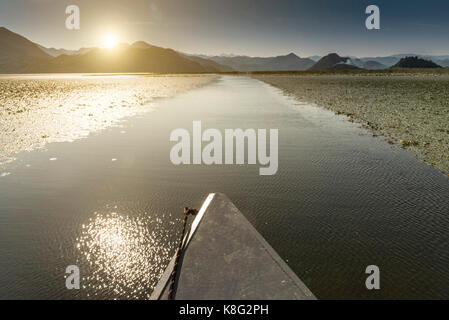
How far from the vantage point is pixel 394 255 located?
16.9 ft

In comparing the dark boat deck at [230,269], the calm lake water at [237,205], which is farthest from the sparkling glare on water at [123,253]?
the dark boat deck at [230,269]

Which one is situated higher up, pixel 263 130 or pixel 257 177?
pixel 263 130

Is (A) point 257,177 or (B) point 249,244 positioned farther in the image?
(A) point 257,177

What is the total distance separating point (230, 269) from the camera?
146 inches

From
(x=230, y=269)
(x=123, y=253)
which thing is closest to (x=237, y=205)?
(x=123, y=253)

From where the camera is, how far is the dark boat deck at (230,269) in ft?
11.2

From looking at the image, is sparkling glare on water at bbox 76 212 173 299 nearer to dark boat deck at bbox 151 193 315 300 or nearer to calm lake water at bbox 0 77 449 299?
calm lake water at bbox 0 77 449 299

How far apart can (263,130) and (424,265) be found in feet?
38.3

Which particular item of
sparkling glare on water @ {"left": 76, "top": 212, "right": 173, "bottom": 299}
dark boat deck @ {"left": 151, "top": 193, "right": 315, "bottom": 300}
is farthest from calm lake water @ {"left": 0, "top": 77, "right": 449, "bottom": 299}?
dark boat deck @ {"left": 151, "top": 193, "right": 315, "bottom": 300}

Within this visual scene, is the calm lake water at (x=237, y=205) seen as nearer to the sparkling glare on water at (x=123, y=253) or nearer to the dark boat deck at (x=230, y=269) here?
the sparkling glare on water at (x=123, y=253)

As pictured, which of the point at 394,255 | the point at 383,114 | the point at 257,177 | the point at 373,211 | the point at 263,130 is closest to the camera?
the point at 394,255

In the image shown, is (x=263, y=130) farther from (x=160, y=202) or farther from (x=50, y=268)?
(x=50, y=268)
